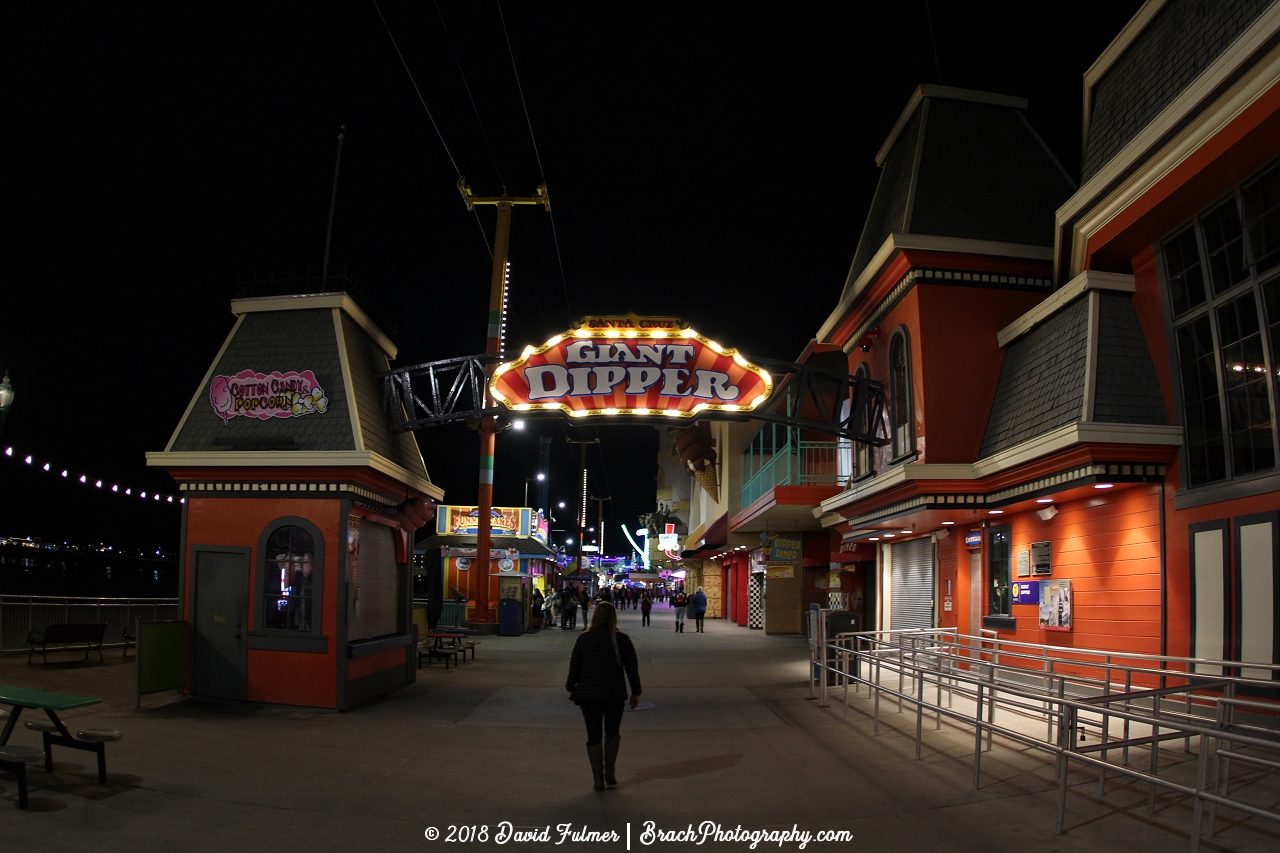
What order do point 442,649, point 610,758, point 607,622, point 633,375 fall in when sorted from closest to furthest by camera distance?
point 610,758 < point 607,622 < point 633,375 < point 442,649

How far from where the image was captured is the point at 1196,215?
9859mm

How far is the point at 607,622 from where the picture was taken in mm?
8141

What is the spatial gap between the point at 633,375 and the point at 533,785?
697 centimetres

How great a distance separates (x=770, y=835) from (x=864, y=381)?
954cm

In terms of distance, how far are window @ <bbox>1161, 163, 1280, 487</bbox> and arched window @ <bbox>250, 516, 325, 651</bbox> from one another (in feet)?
37.1

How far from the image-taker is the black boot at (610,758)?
25.9 ft

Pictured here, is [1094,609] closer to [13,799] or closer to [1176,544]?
[1176,544]

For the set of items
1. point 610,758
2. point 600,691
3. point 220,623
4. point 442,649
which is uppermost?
point 600,691

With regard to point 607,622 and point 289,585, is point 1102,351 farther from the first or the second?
point 289,585

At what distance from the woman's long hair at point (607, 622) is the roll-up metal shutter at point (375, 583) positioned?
5965mm

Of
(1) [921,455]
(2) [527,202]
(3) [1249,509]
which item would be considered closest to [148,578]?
(2) [527,202]

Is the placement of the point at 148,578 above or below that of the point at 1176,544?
below

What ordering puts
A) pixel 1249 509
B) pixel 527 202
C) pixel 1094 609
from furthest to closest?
pixel 527 202, pixel 1094 609, pixel 1249 509

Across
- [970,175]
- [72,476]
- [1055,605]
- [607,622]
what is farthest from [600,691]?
[72,476]
